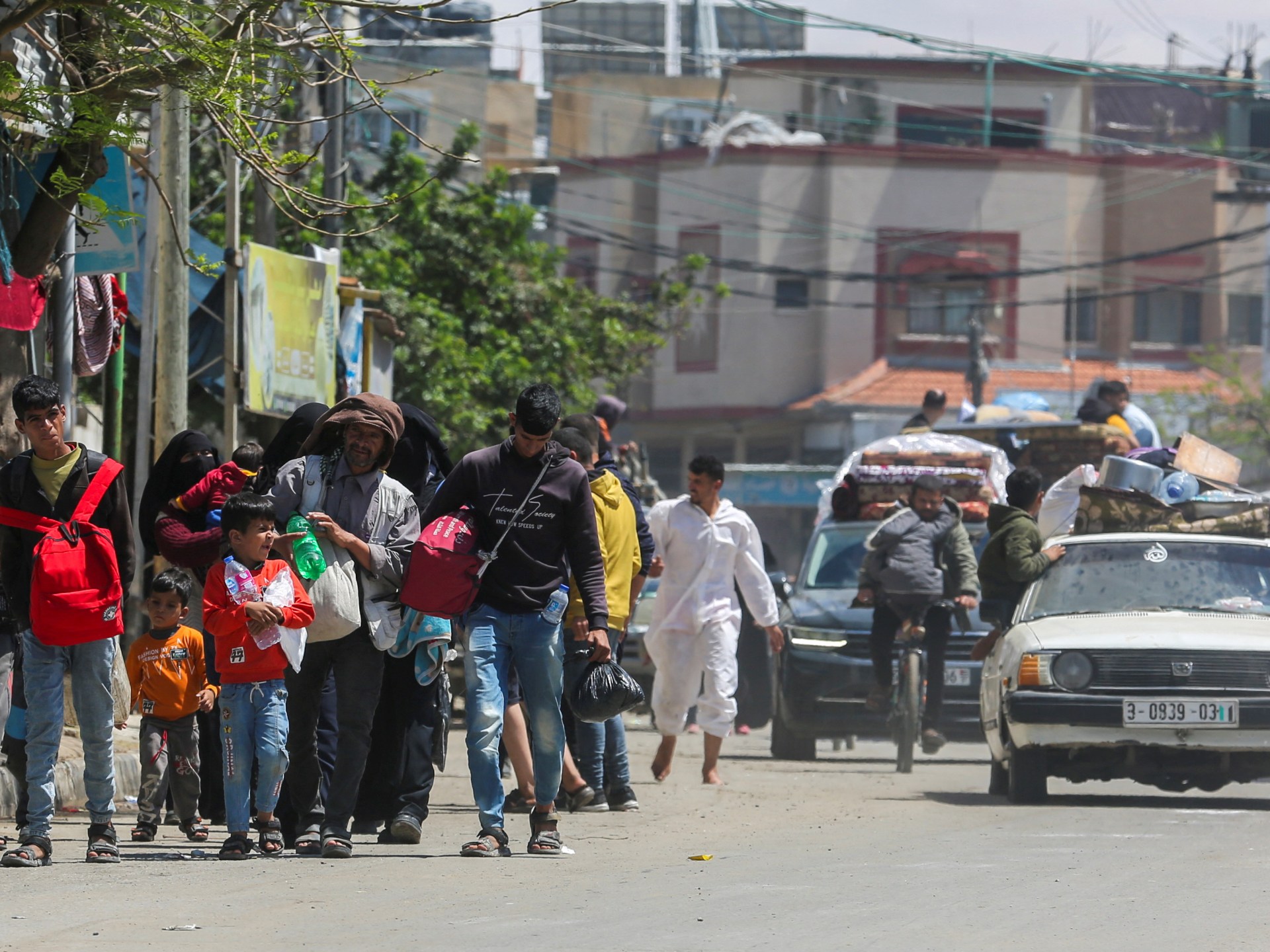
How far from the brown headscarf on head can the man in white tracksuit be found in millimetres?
4397

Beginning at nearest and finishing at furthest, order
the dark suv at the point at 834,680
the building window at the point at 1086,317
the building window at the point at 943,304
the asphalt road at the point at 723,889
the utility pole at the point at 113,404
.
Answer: the asphalt road at the point at 723,889 < the utility pole at the point at 113,404 < the dark suv at the point at 834,680 < the building window at the point at 943,304 < the building window at the point at 1086,317

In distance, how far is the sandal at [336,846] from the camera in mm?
8336

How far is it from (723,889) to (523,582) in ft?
5.46

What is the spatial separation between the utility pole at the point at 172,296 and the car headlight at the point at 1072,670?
5.80 meters

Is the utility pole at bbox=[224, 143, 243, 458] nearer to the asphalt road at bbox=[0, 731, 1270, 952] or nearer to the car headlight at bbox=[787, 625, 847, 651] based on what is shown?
the car headlight at bbox=[787, 625, 847, 651]

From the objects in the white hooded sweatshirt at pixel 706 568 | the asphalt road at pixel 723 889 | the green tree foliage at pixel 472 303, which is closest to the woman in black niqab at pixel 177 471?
the asphalt road at pixel 723 889

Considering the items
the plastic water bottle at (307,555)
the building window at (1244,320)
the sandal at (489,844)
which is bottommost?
the sandal at (489,844)

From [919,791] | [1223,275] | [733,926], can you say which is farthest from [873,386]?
[733,926]

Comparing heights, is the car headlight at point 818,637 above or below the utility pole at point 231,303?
below

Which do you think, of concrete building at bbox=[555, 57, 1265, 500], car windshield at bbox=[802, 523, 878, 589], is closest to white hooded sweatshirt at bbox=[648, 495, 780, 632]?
car windshield at bbox=[802, 523, 878, 589]

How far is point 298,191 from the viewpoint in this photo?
981 centimetres

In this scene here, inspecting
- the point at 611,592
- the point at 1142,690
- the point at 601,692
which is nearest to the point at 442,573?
the point at 601,692

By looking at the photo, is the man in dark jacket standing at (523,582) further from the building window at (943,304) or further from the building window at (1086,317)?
the building window at (1086,317)

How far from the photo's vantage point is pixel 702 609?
42.5ft
